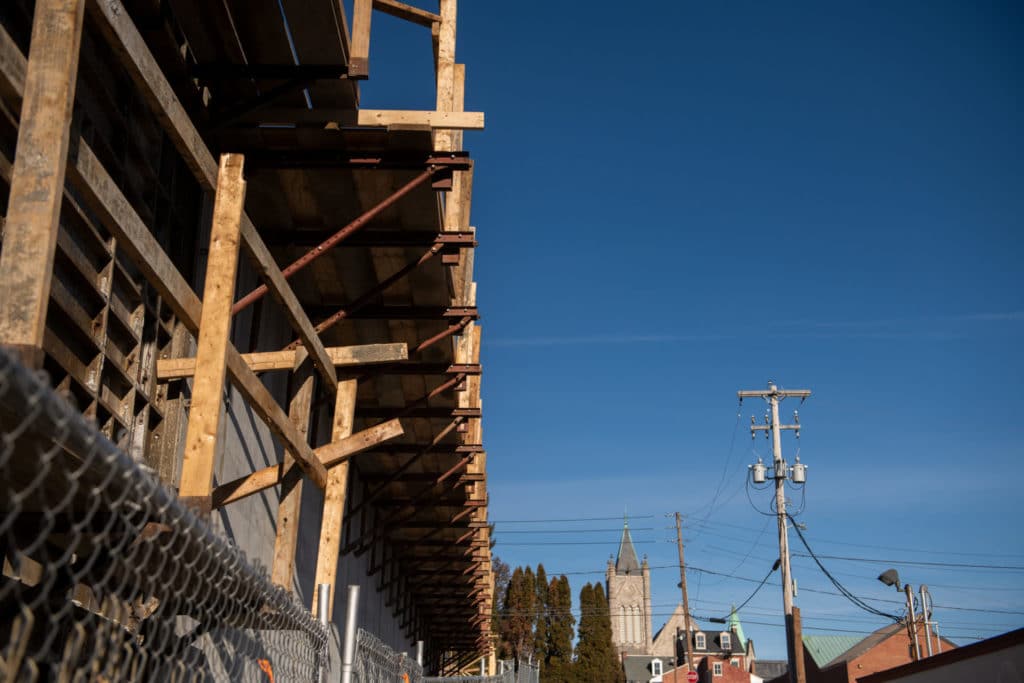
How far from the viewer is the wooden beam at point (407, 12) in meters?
10.1

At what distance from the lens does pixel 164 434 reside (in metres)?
7.78

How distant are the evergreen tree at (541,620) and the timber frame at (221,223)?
85.7 metres

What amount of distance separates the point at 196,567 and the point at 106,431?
3.52 meters

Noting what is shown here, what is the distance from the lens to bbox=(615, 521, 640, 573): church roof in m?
170

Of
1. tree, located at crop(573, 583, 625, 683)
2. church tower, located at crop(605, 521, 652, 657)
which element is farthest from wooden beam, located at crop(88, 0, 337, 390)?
church tower, located at crop(605, 521, 652, 657)

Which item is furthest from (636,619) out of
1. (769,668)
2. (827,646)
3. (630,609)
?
(827,646)

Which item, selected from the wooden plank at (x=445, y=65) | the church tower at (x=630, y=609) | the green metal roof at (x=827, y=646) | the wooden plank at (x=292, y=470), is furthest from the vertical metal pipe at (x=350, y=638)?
the church tower at (x=630, y=609)

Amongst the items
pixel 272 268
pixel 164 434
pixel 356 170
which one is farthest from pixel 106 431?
pixel 356 170

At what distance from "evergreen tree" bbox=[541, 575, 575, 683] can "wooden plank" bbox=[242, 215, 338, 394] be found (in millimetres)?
89464

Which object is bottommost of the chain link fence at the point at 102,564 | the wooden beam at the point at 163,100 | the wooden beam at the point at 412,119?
the chain link fence at the point at 102,564

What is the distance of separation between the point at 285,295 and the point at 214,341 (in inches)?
59.6

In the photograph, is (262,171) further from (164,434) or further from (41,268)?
(41,268)

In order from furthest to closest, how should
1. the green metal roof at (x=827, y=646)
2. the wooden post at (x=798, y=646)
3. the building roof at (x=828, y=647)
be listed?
the green metal roof at (x=827, y=646), the building roof at (x=828, y=647), the wooden post at (x=798, y=646)

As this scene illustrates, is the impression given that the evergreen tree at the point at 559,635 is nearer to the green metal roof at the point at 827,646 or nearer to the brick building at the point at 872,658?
the green metal roof at the point at 827,646
